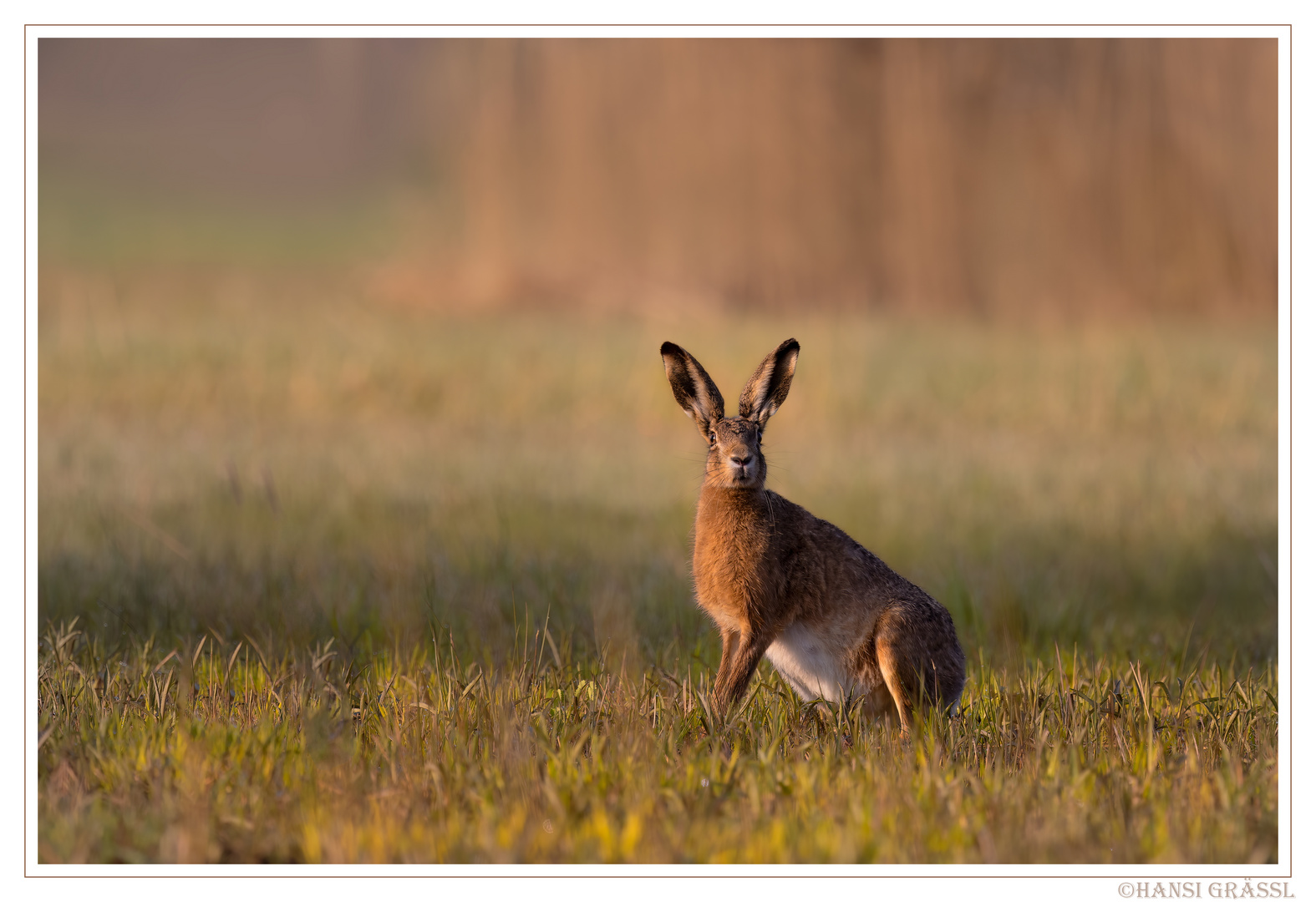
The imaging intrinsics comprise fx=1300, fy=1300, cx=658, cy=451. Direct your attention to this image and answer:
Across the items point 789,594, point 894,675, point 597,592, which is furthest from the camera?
point 597,592

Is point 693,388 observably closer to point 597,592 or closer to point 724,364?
point 597,592

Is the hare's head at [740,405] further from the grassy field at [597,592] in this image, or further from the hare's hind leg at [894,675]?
the grassy field at [597,592]

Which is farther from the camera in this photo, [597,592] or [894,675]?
[597,592]

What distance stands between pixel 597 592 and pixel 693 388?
95.1 inches

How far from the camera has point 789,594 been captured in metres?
4.39

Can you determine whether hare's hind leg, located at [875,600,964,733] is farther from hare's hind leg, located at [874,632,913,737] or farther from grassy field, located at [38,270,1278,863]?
grassy field, located at [38,270,1278,863]

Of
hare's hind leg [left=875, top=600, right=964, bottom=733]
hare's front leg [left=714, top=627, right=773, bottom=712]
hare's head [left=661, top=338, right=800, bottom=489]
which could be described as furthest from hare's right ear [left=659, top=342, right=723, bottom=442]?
hare's hind leg [left=875, top=600, right=964, bottom=733]

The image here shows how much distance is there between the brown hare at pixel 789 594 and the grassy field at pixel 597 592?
0.17 metres

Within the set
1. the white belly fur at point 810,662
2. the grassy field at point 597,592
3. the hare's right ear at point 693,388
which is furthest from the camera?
the white belly fur at point 810,662

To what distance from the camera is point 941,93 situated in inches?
723

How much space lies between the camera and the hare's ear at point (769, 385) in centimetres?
419

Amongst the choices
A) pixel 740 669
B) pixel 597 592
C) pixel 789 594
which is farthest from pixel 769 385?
pixel 597 592

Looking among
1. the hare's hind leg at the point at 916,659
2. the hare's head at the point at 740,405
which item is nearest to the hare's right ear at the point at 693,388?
the hare's head at the point at 740,405

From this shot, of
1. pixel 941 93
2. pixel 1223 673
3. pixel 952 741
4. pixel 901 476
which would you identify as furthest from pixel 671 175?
pixel 952 741
